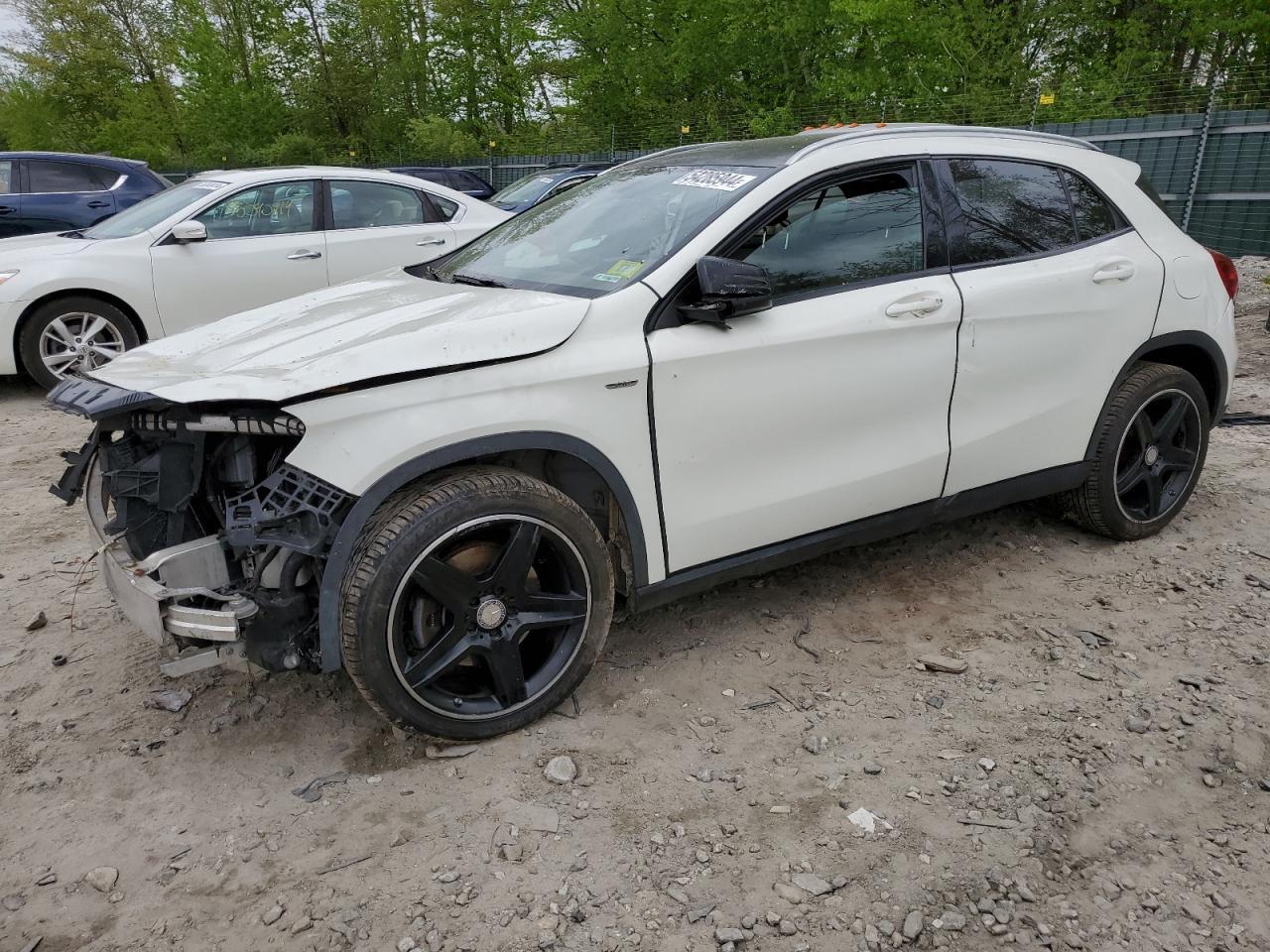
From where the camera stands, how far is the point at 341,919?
2275 mm

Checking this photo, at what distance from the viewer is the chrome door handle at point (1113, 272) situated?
12.6ft

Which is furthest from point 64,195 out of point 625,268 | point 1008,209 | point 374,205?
point 1008,209

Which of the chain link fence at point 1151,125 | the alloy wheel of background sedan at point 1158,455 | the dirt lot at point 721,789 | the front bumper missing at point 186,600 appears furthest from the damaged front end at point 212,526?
the chain link fence at point 1151,125

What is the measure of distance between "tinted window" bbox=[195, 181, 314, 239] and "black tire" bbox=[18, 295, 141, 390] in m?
0.95

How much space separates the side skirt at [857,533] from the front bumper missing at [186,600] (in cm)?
123

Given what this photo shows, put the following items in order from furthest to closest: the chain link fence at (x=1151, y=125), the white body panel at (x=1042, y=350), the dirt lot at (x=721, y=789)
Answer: the chain link fence at (x=1151, y=125) < the white body panel at (x=1042, y=350) < the dirt lot at (x=721, y=789)

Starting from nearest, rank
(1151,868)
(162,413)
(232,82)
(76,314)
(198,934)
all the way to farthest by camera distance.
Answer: (198,934) → (1151,868) → (162,413) → (76,314) → (232,82)

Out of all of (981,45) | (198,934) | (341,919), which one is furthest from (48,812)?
(981,45)

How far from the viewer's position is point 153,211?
7.32 m

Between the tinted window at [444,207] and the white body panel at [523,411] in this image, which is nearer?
the white body panel at [523,411]

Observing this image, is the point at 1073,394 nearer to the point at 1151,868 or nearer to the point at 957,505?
the point at 957,505

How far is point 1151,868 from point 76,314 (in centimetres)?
725

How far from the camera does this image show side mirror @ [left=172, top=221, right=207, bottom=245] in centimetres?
687

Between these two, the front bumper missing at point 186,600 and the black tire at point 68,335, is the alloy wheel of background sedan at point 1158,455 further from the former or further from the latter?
the black tire at point 68,335
